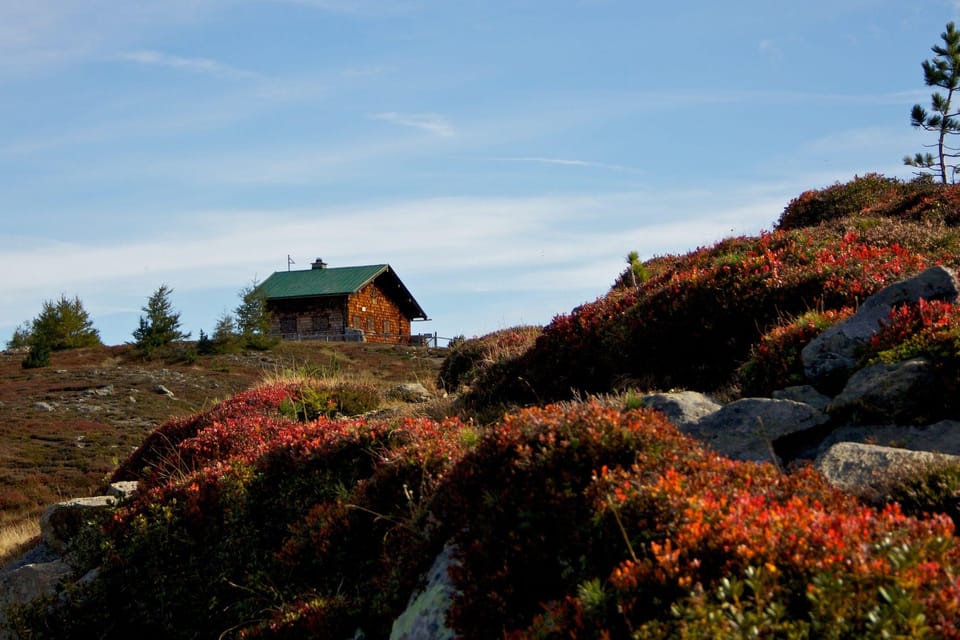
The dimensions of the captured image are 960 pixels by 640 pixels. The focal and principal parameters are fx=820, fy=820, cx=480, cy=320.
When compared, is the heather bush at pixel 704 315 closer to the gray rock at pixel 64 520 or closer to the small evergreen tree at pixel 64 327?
the gray rock at pixel 64 520

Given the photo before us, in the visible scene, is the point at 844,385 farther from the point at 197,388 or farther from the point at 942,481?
the point at 197,388

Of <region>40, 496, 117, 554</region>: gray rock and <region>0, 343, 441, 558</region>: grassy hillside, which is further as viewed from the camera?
<region>0, 343, 441, 558</region>: grassy hillside

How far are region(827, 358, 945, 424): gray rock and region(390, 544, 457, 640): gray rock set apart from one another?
3884mm

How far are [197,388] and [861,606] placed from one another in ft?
116

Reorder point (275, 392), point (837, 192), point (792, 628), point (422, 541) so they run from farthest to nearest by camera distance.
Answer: point (837, 192) < point (275, 392) < point (422, 541) < point (792, 628)

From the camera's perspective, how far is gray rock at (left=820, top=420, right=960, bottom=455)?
6.59m

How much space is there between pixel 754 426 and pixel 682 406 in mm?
841

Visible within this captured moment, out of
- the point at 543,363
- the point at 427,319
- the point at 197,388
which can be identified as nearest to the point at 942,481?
the point at 543,363

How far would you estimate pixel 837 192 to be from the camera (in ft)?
71.6

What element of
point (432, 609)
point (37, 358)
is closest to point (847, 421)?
point (432, 609)


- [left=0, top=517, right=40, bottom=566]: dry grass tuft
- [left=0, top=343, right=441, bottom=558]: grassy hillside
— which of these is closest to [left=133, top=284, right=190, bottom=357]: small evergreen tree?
[left=0, top=343, right=441, bottom=558]: grassy hillside

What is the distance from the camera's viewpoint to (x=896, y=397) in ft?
23.6

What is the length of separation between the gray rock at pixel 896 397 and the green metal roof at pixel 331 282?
56.1m

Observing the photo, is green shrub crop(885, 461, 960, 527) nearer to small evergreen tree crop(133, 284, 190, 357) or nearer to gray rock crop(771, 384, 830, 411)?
gray rock crop(771, 384, 830, 411)
